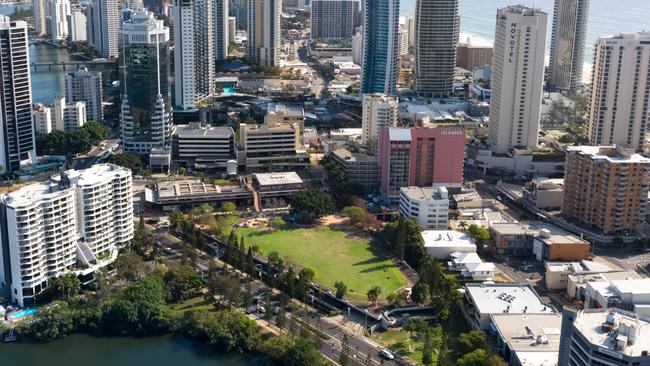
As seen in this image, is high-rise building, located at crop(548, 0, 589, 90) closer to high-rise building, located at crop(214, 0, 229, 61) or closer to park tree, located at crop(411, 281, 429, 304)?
high-rise building, located at crop(214, 0, 229, 61)

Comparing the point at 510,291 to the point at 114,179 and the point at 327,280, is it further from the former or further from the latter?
the point at 114,179

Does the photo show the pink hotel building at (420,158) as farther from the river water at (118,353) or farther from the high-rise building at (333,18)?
the high-rise building at (333,18)

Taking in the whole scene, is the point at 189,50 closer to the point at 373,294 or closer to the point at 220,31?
Result: the point at 220,31

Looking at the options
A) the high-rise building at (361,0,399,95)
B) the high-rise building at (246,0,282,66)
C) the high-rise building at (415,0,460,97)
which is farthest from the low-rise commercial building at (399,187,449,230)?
the high-rise building at (246,0,282,66)

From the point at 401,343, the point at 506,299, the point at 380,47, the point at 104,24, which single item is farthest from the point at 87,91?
the point at 506,299

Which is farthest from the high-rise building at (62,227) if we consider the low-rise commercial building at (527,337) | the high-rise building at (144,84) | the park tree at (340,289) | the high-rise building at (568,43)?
the high-rise building at (568,43)

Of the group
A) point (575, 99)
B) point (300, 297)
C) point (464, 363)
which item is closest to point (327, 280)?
point (300, 297)
